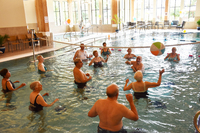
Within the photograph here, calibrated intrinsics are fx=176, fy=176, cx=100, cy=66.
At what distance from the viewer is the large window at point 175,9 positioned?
2581 cm

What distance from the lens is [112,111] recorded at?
8.27ft

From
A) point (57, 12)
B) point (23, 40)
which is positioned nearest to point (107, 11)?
point (57, 12)

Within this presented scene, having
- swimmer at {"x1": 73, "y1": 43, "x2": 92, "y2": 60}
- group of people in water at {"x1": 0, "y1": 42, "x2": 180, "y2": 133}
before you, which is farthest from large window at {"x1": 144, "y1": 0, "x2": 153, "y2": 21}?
group of people in water at {"x1": 0, "y1": 42, "x2": 180, "y2": 133}

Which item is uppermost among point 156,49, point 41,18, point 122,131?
point 41,18

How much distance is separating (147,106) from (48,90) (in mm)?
3092

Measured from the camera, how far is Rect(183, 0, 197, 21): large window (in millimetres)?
24453

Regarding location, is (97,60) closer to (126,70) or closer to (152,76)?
(126,70)

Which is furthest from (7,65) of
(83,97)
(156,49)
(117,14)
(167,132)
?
(117,14)

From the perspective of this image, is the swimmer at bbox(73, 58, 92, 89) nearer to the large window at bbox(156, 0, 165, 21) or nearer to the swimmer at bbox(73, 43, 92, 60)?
the swimmer at bbox(73, 43, 92, 60)

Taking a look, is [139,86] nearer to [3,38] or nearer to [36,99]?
[36,99]

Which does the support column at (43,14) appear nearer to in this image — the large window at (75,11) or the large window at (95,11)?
the large window at (95,11)

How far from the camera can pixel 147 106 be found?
4387 mm

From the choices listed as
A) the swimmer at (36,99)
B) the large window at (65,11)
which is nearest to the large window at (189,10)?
the large window at (65,11)

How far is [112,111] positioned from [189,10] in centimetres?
2690
